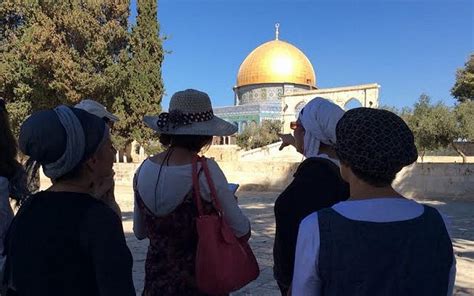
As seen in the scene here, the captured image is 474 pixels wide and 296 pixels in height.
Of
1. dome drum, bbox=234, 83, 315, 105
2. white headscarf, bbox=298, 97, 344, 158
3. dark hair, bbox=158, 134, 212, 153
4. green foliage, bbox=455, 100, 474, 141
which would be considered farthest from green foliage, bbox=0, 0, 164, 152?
dome drum, bbox=234, 83, 315, 105

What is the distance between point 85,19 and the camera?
2048 centimetres

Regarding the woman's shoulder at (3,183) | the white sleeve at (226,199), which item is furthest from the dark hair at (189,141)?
the woman's shoulder at (3,183)

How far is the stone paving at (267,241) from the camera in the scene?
5.25 m

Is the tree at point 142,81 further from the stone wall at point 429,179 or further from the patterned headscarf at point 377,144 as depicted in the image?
the patterned headscarf at point 377,144

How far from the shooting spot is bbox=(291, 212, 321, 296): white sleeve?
1422 mm

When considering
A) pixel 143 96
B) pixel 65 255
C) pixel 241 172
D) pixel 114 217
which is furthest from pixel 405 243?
pixel 143 96

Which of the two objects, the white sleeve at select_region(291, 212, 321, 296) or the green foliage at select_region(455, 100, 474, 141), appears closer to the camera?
the white sleeve at select_region(291, 212, 321, 296)

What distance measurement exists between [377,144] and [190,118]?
113 cm

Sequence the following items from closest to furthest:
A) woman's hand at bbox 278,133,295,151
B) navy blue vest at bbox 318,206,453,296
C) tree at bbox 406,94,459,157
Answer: navy blue vest at bbox 318,206,453,296 → woman's hand at bbox 278,133,295,151 → tree at bbox 406,94,459,157

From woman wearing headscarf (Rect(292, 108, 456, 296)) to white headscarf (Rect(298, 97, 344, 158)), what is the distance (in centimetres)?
81

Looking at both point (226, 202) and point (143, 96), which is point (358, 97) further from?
point (226, 202)

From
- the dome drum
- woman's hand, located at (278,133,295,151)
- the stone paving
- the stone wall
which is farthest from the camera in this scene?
the dome drum

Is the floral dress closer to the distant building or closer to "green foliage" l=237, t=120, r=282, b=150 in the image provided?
"green foliage" l=237, t=120, r=282, b=150

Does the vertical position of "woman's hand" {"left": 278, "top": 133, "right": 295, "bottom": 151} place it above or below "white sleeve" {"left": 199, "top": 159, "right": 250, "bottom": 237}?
above
